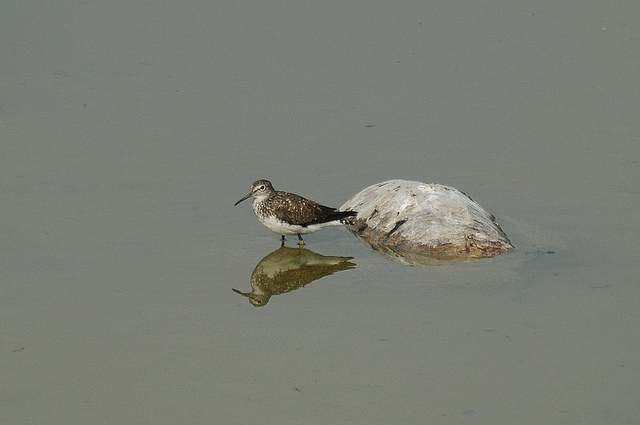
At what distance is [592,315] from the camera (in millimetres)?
9609

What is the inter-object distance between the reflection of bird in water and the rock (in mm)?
563

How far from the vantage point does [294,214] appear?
36.9ft

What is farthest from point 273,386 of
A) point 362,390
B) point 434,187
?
point 434,187

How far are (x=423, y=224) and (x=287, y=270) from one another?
1492 mm

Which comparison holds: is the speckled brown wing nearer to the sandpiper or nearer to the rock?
the sandpiper

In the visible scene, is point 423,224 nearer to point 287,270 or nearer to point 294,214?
point 294,214

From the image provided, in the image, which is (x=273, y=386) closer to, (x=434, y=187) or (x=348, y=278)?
(x=348, y=278)

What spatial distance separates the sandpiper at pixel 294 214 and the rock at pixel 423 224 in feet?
0.98

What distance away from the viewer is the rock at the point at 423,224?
10.8 metres

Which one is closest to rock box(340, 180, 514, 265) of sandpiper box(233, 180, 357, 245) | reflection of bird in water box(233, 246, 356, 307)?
sandpiper box(233, 180, 357, 245)

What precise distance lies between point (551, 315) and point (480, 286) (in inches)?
31.2

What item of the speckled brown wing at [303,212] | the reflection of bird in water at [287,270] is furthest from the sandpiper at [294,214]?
the reflection of bird in water at [287,270]

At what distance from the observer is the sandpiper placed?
1126cm

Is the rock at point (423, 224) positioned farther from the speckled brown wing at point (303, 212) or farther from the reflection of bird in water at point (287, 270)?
the reflection of bird in water at point (287, 270)
